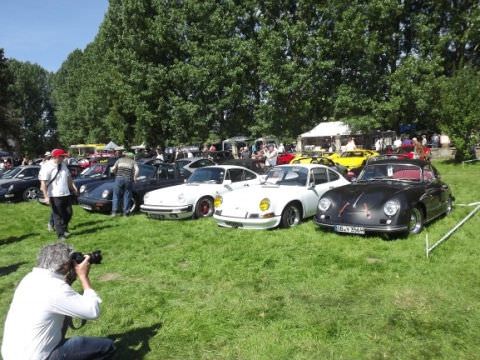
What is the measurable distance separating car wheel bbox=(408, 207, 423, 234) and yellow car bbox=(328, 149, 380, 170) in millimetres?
12268

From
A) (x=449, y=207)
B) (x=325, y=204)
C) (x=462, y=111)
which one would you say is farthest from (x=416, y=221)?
(x=462, y=111)

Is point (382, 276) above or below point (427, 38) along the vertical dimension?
below

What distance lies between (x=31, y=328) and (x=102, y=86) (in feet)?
145

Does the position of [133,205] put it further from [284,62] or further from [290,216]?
[284,62]

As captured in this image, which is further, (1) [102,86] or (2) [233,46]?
(1) [102,86]

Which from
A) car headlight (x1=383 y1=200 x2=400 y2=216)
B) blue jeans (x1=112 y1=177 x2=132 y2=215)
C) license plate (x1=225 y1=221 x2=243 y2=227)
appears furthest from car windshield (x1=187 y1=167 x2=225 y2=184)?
car headlight (x1=383 y1=200 x2=400 y2=216)

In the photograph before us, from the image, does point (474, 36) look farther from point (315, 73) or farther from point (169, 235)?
point (169, 235)

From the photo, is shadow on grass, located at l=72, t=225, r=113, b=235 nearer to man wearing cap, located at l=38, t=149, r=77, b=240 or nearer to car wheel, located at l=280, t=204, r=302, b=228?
man wearing cap, located at l=38, t=149, r=77, b=240

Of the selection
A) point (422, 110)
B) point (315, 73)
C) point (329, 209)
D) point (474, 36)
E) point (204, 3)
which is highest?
point (204, 3)

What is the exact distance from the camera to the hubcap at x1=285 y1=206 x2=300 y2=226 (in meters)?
8.89

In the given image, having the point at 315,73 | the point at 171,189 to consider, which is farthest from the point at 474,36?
the point at 171,189

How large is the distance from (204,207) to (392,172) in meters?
4.65

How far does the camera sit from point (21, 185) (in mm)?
15688

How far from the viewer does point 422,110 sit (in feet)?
98.6
